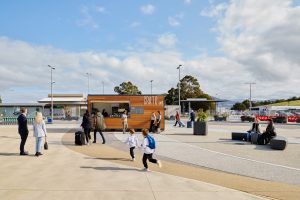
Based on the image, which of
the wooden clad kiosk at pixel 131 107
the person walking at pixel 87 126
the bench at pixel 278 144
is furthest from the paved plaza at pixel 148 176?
the wooden clad kiosk at pixel 131 107

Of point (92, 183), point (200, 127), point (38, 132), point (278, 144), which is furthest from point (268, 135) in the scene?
point (92, 183)

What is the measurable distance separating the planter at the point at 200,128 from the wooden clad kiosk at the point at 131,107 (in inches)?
152

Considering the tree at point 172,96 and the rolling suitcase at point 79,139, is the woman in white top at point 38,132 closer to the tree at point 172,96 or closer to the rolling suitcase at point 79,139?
the rolling suitcase at point 79,139

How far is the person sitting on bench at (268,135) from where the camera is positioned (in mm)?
17875

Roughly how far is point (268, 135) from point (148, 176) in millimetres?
10302

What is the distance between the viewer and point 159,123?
84.1 ft

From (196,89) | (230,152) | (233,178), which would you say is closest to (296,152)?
(230,152)

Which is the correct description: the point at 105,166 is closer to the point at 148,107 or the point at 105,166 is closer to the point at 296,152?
the point at 296,152

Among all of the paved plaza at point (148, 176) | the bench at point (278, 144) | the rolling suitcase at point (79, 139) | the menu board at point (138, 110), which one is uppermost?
the menu board at point (138, 110)

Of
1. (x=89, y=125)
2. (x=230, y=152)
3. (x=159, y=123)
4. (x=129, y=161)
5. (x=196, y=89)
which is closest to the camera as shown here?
(x=129, y=161)

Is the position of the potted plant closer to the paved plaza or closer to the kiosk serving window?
the kiosk serving window

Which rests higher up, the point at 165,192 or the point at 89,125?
the point at 89,125

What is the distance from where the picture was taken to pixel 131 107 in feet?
88.8

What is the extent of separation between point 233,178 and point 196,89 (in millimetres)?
86305
